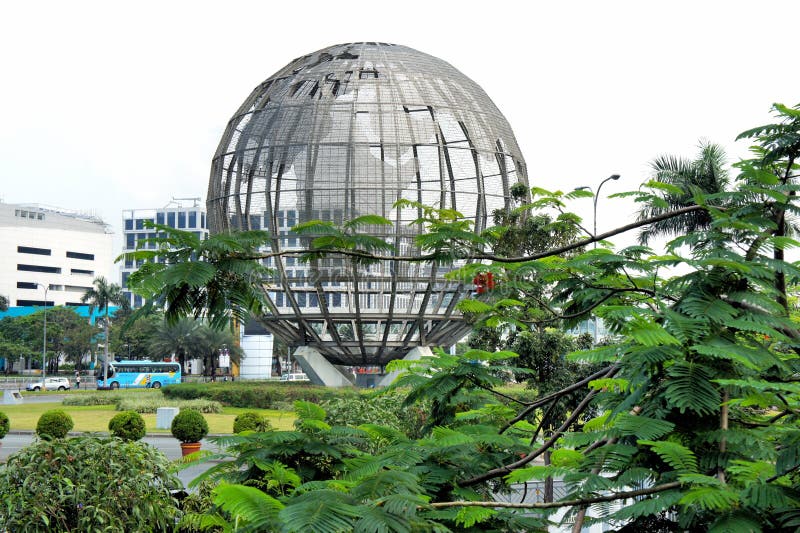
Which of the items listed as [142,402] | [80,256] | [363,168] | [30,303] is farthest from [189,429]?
[80,256]

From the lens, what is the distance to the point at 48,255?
109750mm

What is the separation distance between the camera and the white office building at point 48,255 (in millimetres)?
106188

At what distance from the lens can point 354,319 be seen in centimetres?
3334

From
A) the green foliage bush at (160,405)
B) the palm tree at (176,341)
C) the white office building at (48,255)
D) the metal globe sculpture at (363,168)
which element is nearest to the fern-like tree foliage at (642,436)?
the metal globe sculpture at (363,168)

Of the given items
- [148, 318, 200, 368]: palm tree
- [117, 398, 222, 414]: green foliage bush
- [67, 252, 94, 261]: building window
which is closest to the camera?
[117, 398, 222, 414]: green foliage bush

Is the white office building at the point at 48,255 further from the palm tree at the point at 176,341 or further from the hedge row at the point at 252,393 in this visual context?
the hedge row at the point at 252,393

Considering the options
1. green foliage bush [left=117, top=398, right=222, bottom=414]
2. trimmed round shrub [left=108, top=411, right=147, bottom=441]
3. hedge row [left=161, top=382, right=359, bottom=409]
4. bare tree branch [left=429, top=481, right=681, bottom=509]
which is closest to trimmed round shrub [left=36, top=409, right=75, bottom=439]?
trimmed round shrub [left=108, top=411, right=147, bottom=441]

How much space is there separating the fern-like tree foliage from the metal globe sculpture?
2451cm

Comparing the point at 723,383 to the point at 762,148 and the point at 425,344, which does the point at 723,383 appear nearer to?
the point at 762,148

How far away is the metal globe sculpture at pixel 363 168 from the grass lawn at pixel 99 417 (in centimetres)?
429

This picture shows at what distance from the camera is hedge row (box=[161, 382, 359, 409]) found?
3271cm

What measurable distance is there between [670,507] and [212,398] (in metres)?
35.8

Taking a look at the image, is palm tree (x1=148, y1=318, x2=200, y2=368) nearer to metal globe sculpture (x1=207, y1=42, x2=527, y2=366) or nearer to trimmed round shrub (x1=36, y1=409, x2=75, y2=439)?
metal globe sculpture (x1=207, y1=42, x2=527, y2=366)

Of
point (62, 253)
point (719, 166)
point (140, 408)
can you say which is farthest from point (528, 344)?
point (62, 253)
